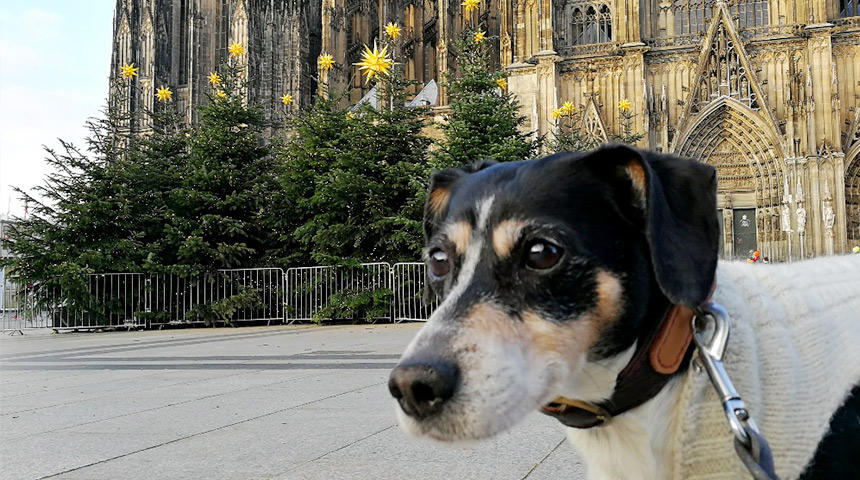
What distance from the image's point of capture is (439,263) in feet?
5.45

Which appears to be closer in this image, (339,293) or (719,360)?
(719,360)

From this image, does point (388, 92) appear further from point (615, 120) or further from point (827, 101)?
point (827, 101)

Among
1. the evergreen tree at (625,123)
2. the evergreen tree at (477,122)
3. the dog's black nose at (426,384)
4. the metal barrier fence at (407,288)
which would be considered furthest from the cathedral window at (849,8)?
the dog's black nose at (426,384)

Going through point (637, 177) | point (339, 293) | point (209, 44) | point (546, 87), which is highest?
point (209, 44)

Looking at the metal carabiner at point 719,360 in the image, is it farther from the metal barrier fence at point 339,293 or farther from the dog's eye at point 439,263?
the metal barrier fence at point 339,293

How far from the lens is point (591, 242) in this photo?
4.59 feet

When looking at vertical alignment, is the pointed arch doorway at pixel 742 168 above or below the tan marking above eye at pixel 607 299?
above

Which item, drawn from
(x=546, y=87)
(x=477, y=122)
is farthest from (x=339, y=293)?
(x=546, y=87)

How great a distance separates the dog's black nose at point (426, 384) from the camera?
1269 millimetres

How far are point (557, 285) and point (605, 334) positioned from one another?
0.44 ft

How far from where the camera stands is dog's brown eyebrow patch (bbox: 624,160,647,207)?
1.42 meters

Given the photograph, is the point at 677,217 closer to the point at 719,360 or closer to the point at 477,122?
the point at 719,360

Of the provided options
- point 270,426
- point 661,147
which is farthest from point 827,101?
point 270,426

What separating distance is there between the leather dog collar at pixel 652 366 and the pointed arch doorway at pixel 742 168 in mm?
24255
